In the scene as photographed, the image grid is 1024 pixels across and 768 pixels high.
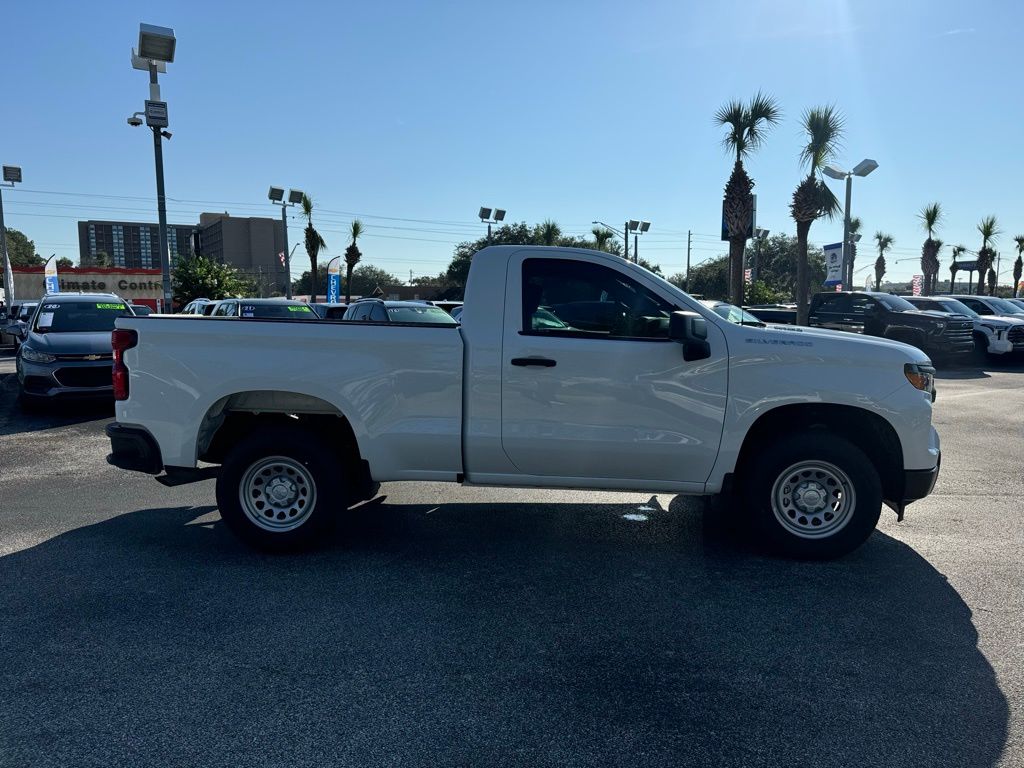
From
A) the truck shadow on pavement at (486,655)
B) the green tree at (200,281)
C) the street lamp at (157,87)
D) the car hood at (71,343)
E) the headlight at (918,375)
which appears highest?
the street lamp at (157,87)

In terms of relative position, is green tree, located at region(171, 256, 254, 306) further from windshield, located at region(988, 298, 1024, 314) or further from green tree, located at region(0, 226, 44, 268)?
green tree, located at region(0, 226, 44, 268)

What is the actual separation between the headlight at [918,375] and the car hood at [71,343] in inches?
419

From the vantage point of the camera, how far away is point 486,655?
370 cm

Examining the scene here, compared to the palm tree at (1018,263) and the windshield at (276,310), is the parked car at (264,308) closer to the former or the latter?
the windshield at (276,310)

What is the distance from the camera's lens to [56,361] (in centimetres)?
1120

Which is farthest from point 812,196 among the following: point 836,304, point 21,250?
point 21,250

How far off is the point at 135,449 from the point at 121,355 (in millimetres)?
649

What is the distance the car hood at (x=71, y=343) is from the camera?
1129 centimetres

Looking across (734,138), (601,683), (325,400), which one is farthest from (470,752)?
(734,138)

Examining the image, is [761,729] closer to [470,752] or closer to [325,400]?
[470,752]

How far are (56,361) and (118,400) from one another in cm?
730

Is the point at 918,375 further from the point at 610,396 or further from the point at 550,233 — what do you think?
the point at 550,233

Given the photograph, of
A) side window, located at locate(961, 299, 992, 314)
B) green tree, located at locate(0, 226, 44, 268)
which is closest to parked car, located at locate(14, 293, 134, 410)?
side window, located at locate(961, 299, 992, 314)

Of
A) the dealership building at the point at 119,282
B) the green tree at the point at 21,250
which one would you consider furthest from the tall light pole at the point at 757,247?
the green tree at the point at 21,250
